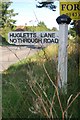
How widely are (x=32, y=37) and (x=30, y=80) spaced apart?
1.96 ft

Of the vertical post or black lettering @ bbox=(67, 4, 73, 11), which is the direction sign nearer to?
the vertical post

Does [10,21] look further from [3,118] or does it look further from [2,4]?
[3,118]

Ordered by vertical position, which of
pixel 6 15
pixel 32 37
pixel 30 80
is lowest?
pixel 30 80

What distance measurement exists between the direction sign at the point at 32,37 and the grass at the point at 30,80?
0.11m

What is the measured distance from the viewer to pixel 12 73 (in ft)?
17.0

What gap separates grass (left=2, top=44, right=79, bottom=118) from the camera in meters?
4.95

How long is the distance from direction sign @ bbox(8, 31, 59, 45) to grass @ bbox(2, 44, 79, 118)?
11 cm

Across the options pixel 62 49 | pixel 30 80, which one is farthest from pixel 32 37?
pixel 30 80

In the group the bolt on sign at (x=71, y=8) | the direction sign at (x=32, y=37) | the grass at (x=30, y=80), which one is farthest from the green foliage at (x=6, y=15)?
the bolt on sign at (x=71, y=8)

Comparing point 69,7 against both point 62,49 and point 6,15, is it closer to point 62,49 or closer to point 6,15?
point 62,49

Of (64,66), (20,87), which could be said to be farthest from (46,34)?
(20,87)

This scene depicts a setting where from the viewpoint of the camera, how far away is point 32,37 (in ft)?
16.3

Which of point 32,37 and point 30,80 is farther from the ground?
point 32,37

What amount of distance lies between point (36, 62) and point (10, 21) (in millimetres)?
681
